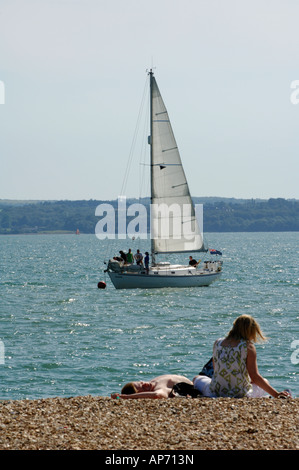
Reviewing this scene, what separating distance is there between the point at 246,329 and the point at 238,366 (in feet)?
1.82

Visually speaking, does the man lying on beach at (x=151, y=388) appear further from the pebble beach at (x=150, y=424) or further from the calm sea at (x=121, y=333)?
the calm sea at (x=121, y=333)

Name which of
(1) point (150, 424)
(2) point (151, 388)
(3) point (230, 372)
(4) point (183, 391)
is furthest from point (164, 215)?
(1) point (150, 424)

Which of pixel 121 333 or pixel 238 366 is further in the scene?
pixel 121 333

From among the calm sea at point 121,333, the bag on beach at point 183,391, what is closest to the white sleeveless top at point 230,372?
the bag on beach at point 183,391

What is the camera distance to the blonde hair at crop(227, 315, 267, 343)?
35.0 ft

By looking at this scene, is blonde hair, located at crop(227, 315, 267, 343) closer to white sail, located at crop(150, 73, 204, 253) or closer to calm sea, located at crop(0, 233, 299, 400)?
calm sea, located at crop(0, 233, 299, 400)

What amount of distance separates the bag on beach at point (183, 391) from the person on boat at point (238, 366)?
4.1 inches

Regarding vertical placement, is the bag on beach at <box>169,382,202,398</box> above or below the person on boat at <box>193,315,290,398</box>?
below

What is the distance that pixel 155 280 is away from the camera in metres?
47.6

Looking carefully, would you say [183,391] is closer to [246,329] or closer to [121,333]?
[246,329]

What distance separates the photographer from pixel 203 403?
10.5 meters

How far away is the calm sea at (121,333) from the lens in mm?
20969

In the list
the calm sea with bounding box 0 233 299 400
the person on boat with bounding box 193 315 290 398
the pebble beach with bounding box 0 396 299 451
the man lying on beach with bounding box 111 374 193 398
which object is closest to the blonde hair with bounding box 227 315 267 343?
the person on boat with bounding box 193 315 290 398

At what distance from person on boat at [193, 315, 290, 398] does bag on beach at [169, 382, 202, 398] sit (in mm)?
104
